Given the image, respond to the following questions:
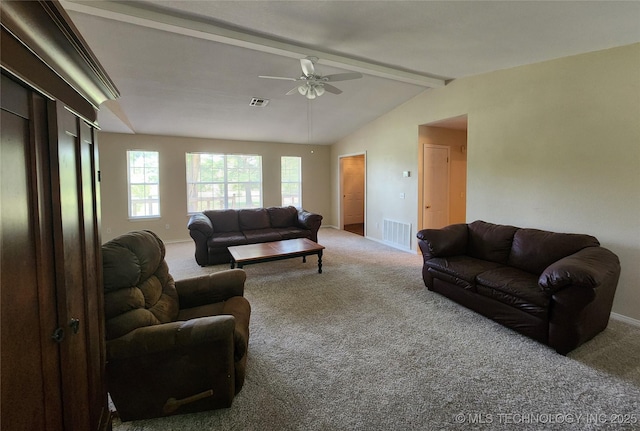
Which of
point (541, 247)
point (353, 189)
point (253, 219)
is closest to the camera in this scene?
point (541, 247)

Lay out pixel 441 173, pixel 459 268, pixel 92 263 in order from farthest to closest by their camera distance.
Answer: pixel 441 173 → pixel 459 268 → pixel 92 263

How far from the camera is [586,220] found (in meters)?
3.23

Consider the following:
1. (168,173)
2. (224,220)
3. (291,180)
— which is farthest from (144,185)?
(291,180)

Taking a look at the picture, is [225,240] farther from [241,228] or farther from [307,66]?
[307,66]

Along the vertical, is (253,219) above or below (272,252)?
above

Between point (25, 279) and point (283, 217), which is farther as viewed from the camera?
point (283, 217)

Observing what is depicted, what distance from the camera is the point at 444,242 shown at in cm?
368

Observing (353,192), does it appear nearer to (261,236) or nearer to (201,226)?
(261,236)

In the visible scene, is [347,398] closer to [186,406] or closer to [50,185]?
[186,406]

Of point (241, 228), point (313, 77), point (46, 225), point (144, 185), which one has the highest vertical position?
point (313, 77)

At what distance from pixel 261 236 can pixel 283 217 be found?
997 mm

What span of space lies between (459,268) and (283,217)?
3.77 m

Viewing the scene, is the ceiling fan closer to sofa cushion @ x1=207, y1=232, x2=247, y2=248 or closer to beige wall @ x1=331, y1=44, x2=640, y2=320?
beige wall @ x1=331, y1=44, x2=640, y2=320

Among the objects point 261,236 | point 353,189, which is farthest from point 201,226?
point 353,189
